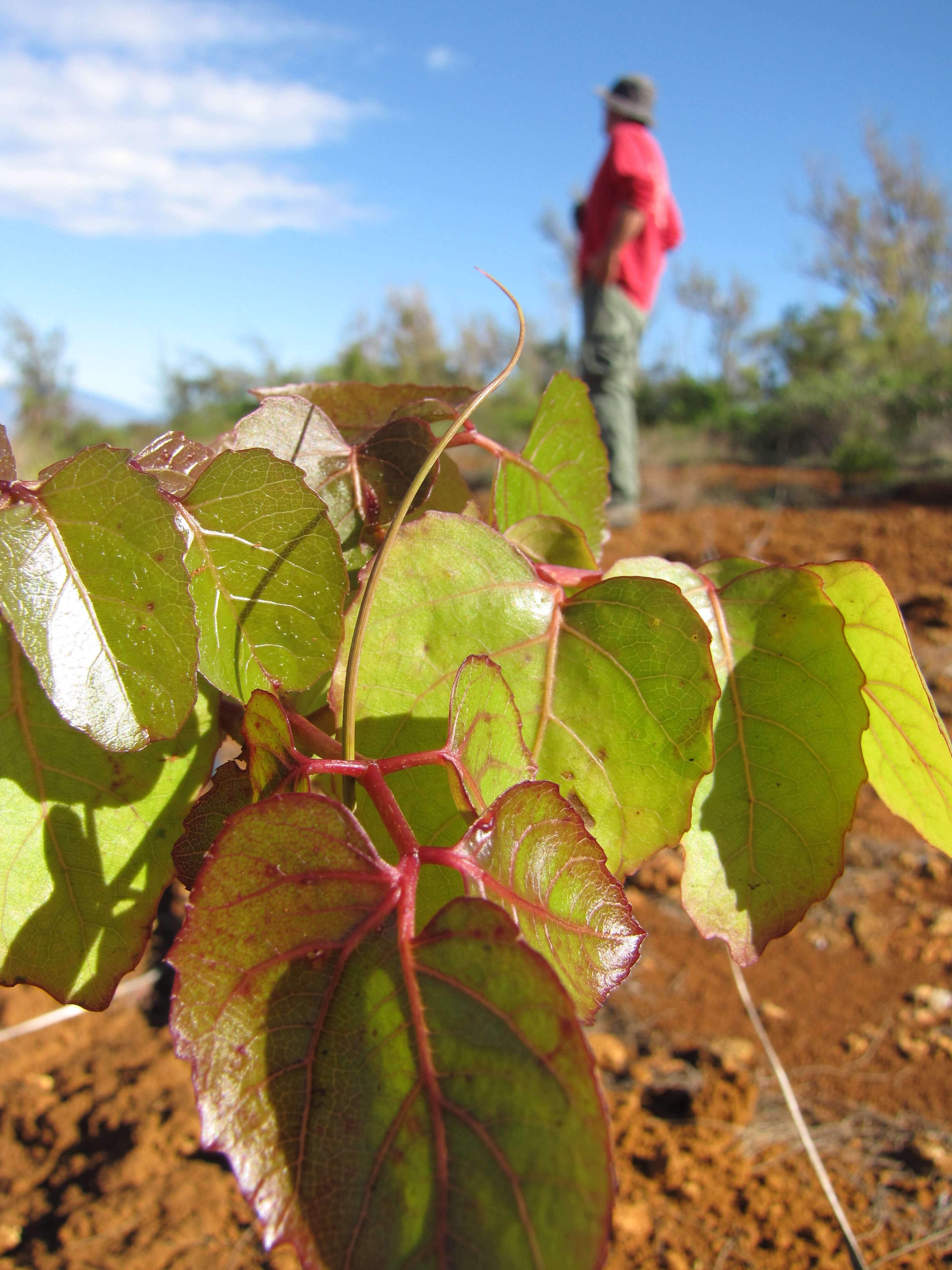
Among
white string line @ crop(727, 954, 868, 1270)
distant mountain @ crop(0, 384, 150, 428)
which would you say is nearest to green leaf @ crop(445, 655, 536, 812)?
white string line @ crop(727, 954, 868, 1270)

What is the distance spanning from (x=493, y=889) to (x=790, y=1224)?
1.50 metres

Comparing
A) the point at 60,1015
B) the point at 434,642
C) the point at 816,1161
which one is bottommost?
the point at 60,1015

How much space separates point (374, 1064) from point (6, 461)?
0.31 metres

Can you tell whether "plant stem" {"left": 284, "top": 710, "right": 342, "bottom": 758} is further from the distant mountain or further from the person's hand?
the distant mountain

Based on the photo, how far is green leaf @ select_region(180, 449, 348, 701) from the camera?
0.43 m

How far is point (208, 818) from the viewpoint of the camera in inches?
16.6

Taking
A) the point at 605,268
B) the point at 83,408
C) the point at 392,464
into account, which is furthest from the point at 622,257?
the point at 83,408

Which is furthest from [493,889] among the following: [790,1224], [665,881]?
[665,881]

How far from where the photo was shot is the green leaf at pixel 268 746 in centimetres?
36

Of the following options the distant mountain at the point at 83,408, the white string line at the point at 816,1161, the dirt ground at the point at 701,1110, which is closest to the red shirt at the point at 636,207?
the dirt ground at the point at 701,1110

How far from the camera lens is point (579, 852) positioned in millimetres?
374

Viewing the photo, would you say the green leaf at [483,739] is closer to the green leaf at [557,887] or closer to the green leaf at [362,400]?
the green leaf at [557,887]

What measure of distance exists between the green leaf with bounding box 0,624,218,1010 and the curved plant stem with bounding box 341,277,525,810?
12 centimetres

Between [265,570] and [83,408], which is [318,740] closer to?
[265,570]
